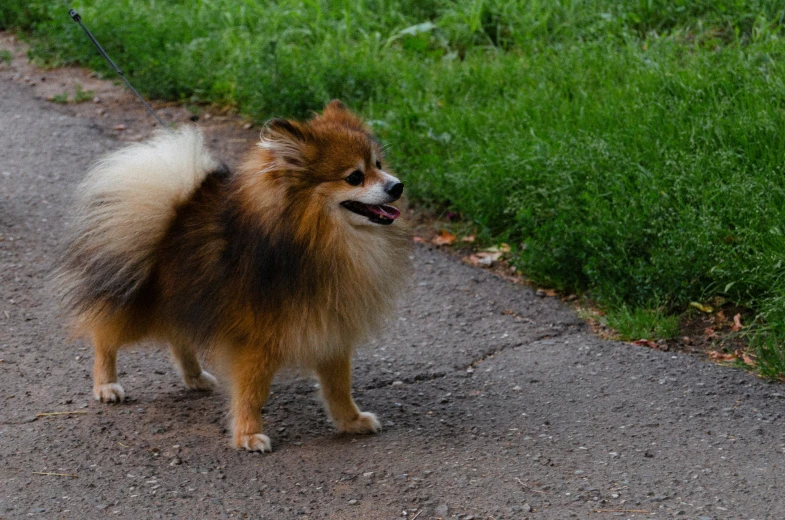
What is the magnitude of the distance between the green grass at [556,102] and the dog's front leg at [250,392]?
2.34 meters

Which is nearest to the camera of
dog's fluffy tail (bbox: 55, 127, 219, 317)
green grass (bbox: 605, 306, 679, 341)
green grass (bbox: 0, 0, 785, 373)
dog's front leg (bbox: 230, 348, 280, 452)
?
dog's front leg (bbox: 230, 348, 280, 452)

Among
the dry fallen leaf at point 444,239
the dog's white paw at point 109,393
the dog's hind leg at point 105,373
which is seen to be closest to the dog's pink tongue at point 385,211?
the dog's hind leg at point 105,373

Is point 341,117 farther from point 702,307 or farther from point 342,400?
point 702,307

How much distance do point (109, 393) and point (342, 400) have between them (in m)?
1.14

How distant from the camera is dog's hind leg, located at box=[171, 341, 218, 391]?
4578mm

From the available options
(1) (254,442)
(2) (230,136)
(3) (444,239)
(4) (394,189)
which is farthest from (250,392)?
(2) (230,136)

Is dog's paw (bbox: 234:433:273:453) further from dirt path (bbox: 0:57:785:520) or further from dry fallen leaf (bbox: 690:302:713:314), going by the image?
dry fallen leaf (bbox: 690:302:713:314)

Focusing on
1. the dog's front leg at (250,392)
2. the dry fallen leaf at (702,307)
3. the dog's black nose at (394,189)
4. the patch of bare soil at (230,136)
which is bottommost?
the patch of bare soil at (230,136)

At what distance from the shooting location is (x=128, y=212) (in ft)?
13.9

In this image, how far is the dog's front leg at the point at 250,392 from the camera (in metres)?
3.97

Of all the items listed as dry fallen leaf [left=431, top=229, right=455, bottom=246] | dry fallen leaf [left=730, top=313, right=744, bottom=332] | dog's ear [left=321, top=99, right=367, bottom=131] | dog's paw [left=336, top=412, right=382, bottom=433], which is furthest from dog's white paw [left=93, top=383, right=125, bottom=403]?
dry fallen leaf [left=730, top=313, right=744, bottom=332]

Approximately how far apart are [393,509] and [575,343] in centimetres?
197

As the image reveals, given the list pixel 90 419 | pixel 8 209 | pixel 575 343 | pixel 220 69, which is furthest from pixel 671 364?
pixel 220 69

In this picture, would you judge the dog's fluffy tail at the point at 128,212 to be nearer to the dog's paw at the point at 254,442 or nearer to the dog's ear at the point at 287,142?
the dog's ear at the point at 287,142
